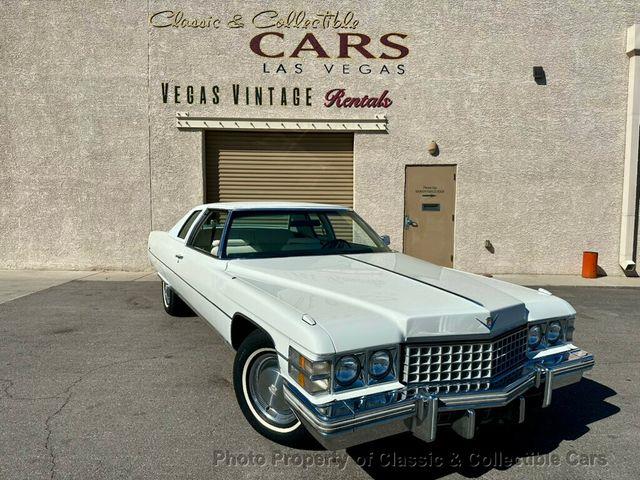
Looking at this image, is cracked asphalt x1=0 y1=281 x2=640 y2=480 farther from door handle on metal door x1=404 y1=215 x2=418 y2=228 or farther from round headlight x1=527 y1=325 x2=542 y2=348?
door handle on metal door x1=404 y1=215 x2=418 y2=228

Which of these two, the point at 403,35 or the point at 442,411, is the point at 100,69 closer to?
the point at 403,35

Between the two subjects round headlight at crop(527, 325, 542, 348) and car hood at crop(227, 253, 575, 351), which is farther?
round headlight at crop(527, 325, 542, 348)

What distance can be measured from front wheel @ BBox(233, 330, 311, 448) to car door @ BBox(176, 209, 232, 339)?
465 mm

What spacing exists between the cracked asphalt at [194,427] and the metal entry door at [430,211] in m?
4.75

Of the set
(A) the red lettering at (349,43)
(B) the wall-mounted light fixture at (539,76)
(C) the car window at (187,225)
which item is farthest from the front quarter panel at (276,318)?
(B) the wall-mounted light fixture at (539,76)

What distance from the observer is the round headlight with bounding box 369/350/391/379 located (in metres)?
2.25

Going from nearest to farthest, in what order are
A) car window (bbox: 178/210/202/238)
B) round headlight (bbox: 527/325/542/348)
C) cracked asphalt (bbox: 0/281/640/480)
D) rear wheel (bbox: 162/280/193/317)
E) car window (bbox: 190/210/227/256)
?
cracked asphalt (bbox: 0/281/640/480)
round headlight (bbox: 527/325/542/348)
car window (bbox: 190/210/227/256)
car window (bbox: 178/210/202/238)
rear wheel (bbox: 162/280/193/317)

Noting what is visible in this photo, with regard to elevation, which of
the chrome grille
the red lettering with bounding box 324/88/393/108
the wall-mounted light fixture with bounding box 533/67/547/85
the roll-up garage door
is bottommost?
the chrome grille

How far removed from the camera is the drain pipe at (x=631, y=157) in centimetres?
934

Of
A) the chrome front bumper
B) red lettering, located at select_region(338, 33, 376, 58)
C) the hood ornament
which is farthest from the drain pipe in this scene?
the hood ornament

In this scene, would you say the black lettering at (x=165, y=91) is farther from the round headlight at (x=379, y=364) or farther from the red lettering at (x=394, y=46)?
the round headlight at (x=379, y=364)

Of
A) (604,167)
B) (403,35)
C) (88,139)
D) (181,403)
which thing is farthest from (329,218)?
(604,167)

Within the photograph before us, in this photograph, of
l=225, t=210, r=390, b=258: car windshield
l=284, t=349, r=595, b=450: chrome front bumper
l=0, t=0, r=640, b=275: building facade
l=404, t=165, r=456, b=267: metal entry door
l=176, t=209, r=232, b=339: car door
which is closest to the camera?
l=284, t=349, r=595, b=450: chrome front bumper

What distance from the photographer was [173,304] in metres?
5.77
